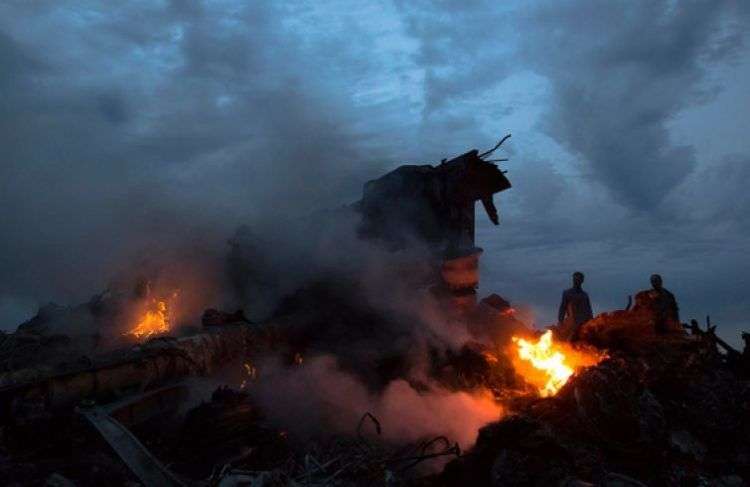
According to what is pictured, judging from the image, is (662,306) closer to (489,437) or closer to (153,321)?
(489,437)

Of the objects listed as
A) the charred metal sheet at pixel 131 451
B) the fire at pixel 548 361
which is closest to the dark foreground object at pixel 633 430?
the fire at pixel 548 361

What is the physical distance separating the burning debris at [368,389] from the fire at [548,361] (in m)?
0.04

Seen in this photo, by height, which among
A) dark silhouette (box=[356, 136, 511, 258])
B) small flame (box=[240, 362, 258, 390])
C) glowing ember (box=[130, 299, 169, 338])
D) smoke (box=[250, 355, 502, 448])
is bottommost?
smoke (box=[250, 355, 502, 448])

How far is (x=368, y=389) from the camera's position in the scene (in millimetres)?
10016

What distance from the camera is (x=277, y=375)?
9836 millimetres

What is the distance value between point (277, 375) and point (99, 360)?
3.44 meters

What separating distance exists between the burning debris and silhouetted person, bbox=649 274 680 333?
0.04 metres

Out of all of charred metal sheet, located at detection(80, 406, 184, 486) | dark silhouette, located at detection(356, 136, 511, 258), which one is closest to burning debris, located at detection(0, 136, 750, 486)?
charred metal sheet, located at detection(80, 406, 184, 486)

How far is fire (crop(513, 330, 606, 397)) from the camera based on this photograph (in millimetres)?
9750

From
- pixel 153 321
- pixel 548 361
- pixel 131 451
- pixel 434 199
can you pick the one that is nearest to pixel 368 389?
pixel 548 361

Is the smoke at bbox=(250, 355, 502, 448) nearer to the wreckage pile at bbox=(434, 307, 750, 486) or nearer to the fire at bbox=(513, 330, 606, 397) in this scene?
the wreckage pile at bbox=(434, 307, 750, 486)

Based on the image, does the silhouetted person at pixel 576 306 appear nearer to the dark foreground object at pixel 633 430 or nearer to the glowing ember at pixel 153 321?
the dark foreground object at pixel 633 430

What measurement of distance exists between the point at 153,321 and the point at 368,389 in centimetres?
681

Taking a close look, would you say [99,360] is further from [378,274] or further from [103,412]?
[378,274]
